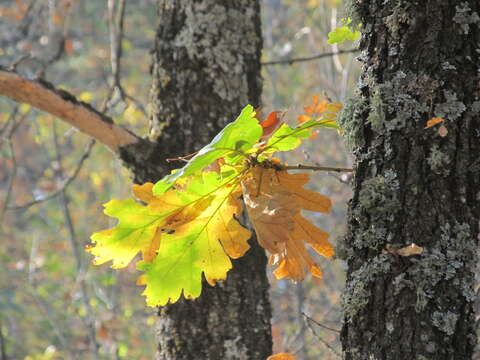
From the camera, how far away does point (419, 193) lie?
0.94 m

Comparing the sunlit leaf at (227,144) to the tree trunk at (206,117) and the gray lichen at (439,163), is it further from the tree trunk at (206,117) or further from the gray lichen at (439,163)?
the tree trunk at (206,117)

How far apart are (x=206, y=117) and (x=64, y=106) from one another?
1.35 ft

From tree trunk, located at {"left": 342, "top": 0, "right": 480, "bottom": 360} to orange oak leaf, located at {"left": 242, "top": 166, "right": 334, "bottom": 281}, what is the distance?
0.12 metres

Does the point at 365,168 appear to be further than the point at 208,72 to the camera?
No

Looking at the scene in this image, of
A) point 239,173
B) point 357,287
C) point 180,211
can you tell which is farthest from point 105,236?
point 357,287

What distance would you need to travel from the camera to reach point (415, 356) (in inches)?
35.5

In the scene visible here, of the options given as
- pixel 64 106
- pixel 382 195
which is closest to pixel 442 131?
pixel 382 195

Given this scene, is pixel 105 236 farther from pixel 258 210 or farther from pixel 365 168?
pixel 365 168

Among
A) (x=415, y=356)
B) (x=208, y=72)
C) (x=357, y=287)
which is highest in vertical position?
(x=208, y=72)

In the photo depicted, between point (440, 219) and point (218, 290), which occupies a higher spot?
point (440, 219)

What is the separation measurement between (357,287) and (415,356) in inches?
5.5

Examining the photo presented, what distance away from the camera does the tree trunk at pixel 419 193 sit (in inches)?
36.4

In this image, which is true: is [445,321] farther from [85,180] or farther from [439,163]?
[85,180]

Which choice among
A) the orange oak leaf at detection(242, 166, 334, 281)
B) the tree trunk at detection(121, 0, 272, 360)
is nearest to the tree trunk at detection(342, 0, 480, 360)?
the orange oak leaf at detection(242, 166, 334, 281)
